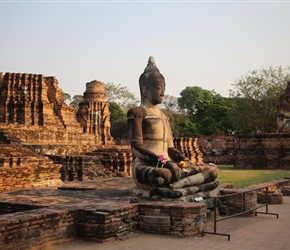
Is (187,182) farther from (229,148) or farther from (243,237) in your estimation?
(229,148)

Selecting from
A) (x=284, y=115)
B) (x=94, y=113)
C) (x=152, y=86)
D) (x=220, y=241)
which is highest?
(x=94, y=113)

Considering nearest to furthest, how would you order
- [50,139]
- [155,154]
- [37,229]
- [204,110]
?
[37,229]
[155,154]
[50,139]
[204,110]

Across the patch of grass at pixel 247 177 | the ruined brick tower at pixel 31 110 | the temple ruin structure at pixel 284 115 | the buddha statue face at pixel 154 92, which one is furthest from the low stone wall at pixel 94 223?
the temple ruin structure at pixel 284 115

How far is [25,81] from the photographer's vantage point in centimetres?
2167

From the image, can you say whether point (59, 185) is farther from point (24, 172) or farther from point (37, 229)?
point (37, 229)

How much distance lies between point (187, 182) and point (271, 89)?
1071 inches

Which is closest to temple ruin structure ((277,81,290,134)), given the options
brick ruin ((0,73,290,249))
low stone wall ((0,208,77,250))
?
brick ruin ((0,73,290,249))

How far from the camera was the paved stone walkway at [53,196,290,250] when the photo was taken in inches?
203

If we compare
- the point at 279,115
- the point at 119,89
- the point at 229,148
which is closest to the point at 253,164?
the point at 279,115

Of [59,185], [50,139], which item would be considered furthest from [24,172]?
[50,139]

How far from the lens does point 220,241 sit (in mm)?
5504

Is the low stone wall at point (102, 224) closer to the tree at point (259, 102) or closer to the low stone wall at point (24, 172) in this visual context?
the low stone wall at point (24, 172)

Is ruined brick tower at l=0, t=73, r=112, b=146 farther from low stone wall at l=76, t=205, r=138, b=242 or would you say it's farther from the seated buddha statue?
low stone wall at l=76, t=205, r=138, b=242

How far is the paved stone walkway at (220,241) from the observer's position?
16.9ft
